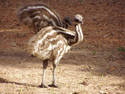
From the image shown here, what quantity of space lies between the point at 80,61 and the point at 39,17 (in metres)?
2.12

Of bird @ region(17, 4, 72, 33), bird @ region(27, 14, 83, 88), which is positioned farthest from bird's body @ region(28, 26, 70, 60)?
bird @ region(17, 4, 72, 33)

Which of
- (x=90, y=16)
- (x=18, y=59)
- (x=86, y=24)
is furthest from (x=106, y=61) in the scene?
(x=90, y=16)

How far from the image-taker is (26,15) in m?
5.89

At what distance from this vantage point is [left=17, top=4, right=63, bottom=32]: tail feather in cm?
570

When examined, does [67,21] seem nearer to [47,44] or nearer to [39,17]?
[39,17]

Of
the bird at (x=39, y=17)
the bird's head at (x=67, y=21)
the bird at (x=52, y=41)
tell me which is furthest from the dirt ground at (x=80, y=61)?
the bird's head at (x=67, y=21)

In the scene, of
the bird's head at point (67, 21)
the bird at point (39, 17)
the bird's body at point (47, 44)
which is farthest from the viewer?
the bird at point (39, 17)

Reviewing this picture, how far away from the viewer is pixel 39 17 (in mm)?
5754

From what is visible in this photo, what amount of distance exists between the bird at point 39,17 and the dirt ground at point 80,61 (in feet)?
1.76

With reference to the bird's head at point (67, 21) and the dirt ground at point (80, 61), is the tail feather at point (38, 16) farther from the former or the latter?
the dirt ground at point (80, 61)

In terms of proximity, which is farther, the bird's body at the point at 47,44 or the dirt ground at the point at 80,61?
the dirt ground at the point at 80,61

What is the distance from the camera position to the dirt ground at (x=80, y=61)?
5.52m

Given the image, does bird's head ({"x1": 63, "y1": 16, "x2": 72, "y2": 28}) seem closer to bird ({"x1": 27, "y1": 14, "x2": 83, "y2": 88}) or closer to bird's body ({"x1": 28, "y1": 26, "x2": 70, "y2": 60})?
bird ({"x1": 27, "y1": 14, "x2": 83, "y2": 88})

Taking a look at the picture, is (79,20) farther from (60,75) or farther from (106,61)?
(106,61)
